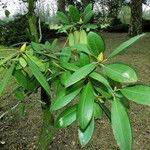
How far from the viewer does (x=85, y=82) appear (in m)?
1.05

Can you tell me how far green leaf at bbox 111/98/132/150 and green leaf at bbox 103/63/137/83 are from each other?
0.08m

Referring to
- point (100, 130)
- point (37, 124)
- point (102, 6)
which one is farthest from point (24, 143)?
point (102, 6)

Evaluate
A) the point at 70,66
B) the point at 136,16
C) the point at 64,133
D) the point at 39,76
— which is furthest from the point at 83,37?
the point at 136,16

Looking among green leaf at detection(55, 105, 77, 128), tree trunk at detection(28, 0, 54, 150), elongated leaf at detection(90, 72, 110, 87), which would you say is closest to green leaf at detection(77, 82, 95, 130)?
elongated leaf at detection(90, 72, 110, 87)

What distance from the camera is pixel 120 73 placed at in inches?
38.1

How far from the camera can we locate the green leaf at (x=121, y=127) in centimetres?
91

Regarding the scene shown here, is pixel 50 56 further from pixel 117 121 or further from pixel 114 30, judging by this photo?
pixel 114 30

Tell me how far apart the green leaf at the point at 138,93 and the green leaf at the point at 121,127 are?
0.05 metres

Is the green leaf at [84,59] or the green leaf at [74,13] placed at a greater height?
the green leaf at [74,13]

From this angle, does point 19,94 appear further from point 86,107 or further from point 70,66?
point 86,107

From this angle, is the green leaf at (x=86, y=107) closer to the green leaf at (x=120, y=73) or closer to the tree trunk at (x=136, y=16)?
the green leaf at (x=120, y=73)

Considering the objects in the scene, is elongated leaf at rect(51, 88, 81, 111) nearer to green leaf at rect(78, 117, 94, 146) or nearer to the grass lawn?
green leaf at rect(78, 117, 94, 146)

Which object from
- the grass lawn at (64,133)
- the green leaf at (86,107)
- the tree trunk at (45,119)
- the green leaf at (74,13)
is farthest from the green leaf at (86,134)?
the grass lawn at (64,133)

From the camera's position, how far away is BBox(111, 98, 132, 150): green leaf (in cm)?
91
